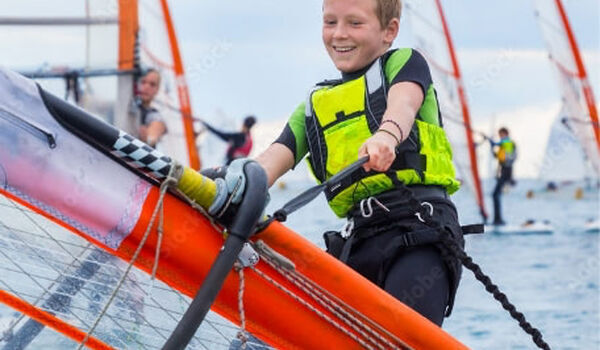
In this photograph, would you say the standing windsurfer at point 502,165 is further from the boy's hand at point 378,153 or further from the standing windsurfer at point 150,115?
the boy's hand at point 378,153

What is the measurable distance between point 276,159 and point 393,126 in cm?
54

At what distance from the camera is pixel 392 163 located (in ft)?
10.5

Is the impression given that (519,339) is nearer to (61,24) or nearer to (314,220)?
(61,24)

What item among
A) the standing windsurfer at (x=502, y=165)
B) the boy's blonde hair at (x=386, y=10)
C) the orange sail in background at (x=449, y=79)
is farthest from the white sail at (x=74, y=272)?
the orange sail in background at (x=449, y=79)

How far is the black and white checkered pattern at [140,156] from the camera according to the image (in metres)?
2.55

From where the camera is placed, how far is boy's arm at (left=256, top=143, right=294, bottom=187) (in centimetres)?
337

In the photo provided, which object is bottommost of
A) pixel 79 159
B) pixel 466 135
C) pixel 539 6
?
pixel 79 159

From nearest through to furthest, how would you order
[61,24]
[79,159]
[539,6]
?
[79,159]
[61,24]
[539,6]

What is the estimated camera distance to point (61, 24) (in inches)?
480

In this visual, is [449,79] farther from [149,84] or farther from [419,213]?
[419,213]

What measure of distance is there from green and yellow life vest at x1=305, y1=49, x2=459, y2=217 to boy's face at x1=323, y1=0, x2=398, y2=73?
0.05m

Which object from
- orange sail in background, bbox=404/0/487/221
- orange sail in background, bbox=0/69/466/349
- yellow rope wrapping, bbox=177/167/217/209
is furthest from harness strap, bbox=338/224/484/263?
orange sail in background, bbox=404/0/487/221

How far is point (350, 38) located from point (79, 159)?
40.3 inches

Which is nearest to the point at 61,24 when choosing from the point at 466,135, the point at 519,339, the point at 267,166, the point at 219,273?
the point at 519,339
